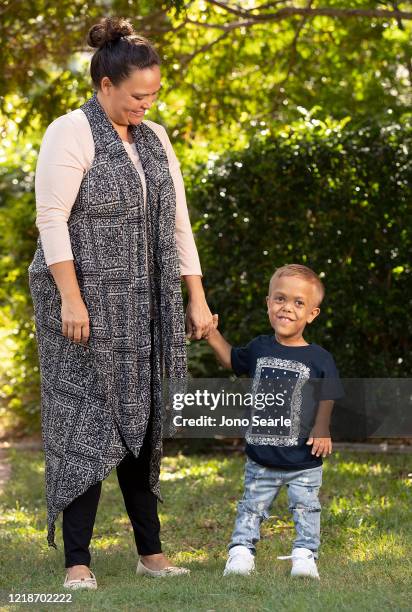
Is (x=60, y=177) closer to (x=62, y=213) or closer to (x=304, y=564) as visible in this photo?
(x=62, y=213)

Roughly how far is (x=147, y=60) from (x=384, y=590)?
2.10 m

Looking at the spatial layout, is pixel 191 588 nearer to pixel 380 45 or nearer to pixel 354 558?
pixel 354 558

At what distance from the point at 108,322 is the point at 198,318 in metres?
0.41

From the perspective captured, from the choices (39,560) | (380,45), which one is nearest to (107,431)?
(39,560)

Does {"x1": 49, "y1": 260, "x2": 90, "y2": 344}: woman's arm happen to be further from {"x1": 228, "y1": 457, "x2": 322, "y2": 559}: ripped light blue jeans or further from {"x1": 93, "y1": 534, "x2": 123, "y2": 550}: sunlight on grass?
{"x1": 93, "y1": 534, "x2": 123, "y2": 550}: sunlight on grass

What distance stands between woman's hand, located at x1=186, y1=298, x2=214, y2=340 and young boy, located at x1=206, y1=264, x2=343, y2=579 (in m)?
0.22

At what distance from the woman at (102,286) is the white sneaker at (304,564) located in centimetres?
70

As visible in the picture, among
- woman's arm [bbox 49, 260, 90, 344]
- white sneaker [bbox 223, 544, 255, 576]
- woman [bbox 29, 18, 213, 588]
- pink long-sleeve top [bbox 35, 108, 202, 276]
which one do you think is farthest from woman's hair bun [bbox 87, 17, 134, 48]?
white sneaker [bbox 223, 544, 255, 576]

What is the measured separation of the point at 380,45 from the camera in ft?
A: 31.5

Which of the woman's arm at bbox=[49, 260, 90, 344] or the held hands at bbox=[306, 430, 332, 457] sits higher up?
the woman's arm at bbox=[49, 260, 90, 344]

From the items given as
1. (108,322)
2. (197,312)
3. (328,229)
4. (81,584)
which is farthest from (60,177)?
(328,229)

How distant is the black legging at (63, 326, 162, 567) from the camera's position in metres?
4.06

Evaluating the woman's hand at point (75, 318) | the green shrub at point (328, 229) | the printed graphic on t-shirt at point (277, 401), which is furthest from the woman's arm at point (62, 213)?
the green shrub at point (328, 229)

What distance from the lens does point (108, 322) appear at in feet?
13.1
